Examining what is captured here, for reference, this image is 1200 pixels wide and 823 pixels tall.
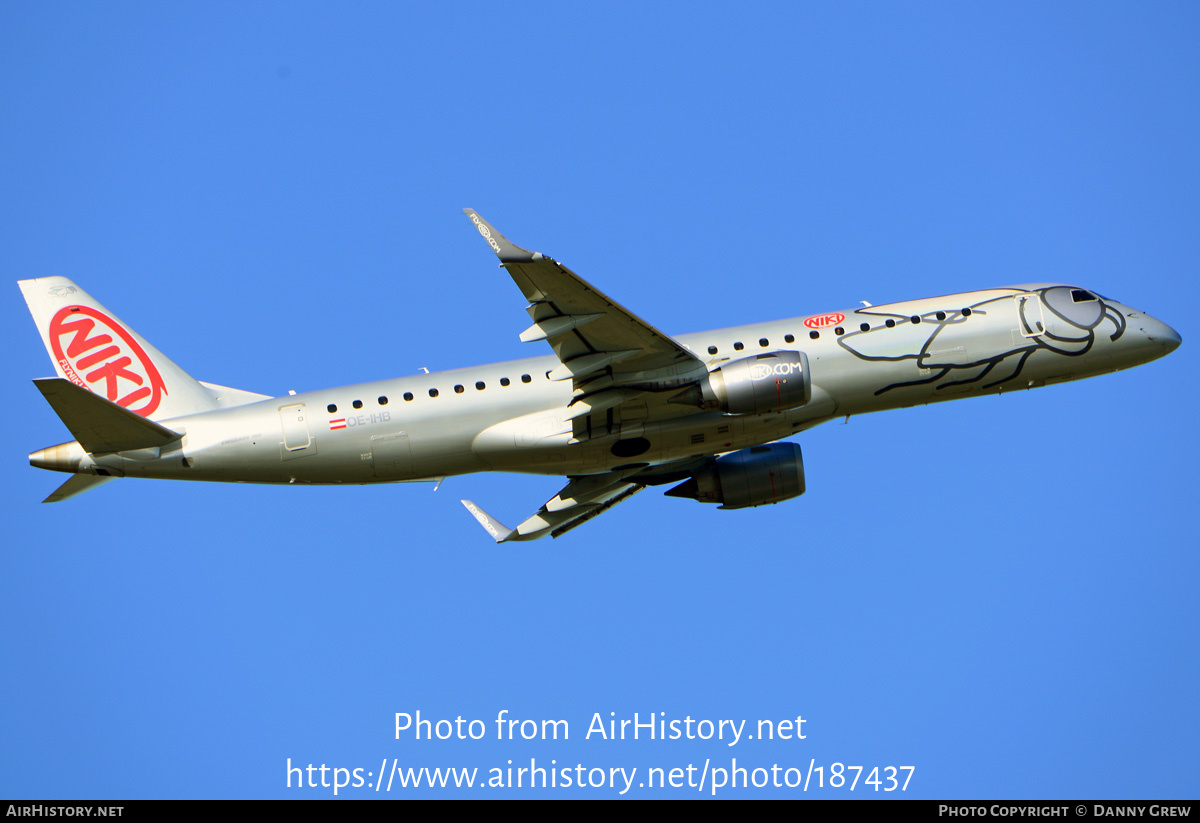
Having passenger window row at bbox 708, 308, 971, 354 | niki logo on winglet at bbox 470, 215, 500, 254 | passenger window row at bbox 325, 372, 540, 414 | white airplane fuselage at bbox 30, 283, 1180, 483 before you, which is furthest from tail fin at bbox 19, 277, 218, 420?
passenger window row at bbox 708, 308, 971, 354

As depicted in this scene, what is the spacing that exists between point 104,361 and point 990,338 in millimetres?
27401

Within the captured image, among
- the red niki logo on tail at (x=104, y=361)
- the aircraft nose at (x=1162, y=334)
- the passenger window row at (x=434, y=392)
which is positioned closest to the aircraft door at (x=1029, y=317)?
the aircraft nose at (x=1162, y=334)

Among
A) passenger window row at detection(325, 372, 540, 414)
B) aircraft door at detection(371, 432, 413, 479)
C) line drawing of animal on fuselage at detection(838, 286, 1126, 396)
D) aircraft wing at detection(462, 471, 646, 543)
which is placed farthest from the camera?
aircraft wing at detection(462, 471, 646, 543)

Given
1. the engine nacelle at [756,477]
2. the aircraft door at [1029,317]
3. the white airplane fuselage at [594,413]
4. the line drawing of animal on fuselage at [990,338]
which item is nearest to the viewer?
the white airplane fuselage at [594,413]

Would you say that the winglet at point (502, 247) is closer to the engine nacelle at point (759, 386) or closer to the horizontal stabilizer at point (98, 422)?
the engine nacelle at point (759, 386)

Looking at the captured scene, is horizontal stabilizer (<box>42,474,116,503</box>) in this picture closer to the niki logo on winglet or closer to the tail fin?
the tail fin

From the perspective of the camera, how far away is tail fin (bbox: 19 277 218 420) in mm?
38875

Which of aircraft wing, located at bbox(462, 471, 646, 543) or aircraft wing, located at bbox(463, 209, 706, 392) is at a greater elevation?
aircraft wing, located at bbox(463, 209, 706, 392)

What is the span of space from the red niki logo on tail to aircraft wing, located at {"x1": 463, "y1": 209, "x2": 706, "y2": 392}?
12.9m

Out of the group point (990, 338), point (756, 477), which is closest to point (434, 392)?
point (756, 477)

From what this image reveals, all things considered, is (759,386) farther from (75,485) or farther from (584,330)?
(75,485)

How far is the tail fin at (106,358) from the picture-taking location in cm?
3888

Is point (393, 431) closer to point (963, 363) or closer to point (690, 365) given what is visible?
point (690, 365)

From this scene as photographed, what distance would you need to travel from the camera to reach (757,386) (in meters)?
35.8
